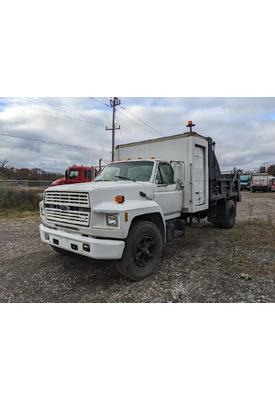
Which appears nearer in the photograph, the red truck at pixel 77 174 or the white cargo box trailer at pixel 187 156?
the white cargo box trailer at pixel 187 156

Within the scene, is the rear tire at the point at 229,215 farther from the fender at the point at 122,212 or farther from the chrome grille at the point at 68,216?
the chrome grille at the point at 68,216

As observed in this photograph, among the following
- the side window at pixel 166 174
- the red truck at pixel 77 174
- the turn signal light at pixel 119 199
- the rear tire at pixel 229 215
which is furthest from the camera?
the red truck at pixel 77 174

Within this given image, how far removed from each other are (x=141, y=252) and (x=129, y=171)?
1784 mm

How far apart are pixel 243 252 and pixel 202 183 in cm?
187

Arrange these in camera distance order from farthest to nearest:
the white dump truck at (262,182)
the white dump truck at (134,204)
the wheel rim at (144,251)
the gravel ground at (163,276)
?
the white dump truck at (262,182)
the wheel rim at (144,251)
the white dump truck at (134,204)
the gravel ground at (163,276)

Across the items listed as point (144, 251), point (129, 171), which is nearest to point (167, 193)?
point (129, 171)

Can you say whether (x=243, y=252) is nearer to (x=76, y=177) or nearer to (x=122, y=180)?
(x=122, y=180)

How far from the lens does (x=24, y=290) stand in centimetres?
395

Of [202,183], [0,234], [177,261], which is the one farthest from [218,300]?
[0,234]

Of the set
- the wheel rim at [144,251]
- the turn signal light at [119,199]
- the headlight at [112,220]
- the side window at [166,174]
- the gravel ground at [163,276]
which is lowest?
the gravel ground at [163,276]

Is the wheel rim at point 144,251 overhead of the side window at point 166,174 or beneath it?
beneath

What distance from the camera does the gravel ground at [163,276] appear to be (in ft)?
12.0

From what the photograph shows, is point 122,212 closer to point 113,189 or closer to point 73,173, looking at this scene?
point 113,189

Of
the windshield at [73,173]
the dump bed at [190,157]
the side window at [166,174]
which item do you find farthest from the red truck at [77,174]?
the side window at [166,174]
